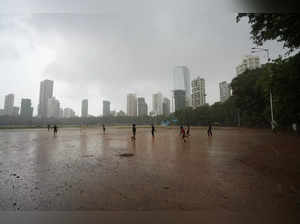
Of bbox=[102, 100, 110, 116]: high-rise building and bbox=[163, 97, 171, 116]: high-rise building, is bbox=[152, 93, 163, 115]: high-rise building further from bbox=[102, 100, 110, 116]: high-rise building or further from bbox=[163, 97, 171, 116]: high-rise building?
bbox=[102, 100, 110, 116]: high-rise building

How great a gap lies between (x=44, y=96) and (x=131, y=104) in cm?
6741

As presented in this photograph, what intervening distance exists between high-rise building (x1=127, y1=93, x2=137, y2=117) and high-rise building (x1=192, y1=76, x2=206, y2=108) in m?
58.9

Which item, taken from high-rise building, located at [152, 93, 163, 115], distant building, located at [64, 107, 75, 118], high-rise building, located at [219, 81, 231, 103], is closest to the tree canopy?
high-rise building, located at [219, 81, 231, 103]

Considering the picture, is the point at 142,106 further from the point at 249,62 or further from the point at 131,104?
the point at 249,62

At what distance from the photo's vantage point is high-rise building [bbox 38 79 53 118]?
9775 cm

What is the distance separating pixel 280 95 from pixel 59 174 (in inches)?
794

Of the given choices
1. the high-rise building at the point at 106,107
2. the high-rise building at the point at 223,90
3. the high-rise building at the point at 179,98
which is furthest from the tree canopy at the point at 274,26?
the high-rise building at the point at 106,107

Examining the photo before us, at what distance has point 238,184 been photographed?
3732 millimetres

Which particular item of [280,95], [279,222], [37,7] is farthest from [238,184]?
[280,95]

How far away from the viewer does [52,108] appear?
344ft

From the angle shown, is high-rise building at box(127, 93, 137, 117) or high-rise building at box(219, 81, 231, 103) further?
high-rise building at box(127, 93, 137, 117)

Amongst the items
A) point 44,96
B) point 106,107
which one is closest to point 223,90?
point 106,107

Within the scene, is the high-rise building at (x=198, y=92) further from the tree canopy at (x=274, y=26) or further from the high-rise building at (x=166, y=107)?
the tree canopy at (x=274, y=26)

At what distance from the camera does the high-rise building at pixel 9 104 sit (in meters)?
99.1
